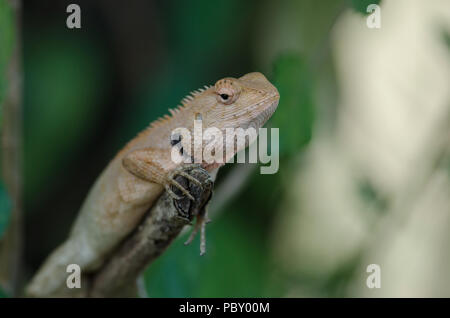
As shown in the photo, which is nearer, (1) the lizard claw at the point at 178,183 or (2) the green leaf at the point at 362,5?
(1) the lizard claw at the point at 178,183

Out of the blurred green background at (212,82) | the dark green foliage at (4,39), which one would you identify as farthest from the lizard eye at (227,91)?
the blurred green background at (212,82)

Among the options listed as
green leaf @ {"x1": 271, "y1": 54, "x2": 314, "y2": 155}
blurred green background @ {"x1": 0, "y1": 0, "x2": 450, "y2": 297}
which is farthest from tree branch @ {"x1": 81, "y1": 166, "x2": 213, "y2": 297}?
blurred green background @ {"x1": 0, "y1": 0, "x2": 450, "y2": 297}

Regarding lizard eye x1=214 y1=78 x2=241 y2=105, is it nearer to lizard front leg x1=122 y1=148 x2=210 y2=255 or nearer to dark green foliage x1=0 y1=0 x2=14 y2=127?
lizard front leg x1=122 y1=148 x2=210 y2=255

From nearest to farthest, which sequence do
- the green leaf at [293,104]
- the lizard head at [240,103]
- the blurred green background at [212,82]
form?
the lizard head at [240,103] < the green leaf at [293,104] < the blurred green background at [212,82]

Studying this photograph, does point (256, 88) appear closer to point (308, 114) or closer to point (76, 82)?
point (308, 114)

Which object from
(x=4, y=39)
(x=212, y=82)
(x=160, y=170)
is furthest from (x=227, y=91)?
(x=212, y=82)

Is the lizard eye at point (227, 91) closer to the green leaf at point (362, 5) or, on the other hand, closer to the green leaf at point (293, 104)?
the green leaf at point (293, 104)
